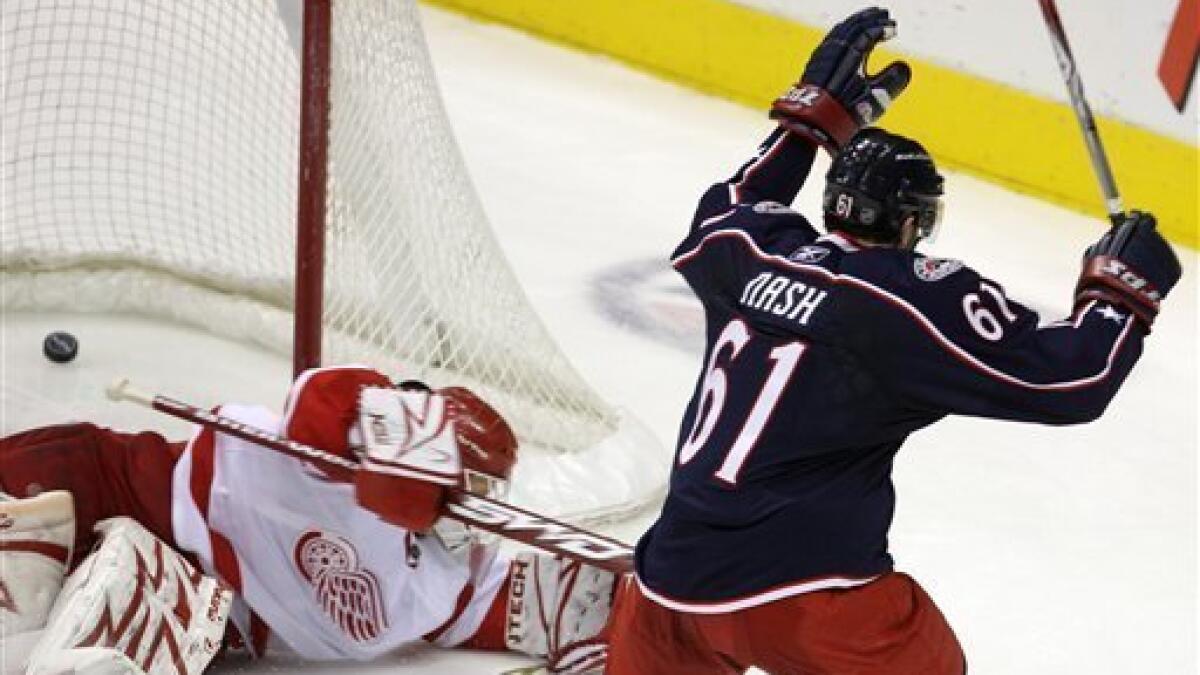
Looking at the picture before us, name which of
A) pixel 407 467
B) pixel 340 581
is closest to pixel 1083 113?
pixel 407 467

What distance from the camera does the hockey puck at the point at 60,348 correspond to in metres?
3.84

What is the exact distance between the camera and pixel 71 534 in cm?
284

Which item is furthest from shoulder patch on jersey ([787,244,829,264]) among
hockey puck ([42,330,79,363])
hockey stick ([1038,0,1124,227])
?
hockey puck ([42,330,79,363])

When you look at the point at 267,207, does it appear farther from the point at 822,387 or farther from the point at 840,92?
the point at 822,387

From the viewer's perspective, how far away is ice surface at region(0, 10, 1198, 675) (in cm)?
332

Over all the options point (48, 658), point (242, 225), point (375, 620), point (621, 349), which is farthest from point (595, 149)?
point (48, 658)

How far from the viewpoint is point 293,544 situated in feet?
9.45

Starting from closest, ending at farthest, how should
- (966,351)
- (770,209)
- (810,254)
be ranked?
1. (966,351)
2. (810,254)
3. (770,209)

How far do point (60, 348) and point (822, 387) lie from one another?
195cm

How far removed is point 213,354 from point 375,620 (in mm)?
1191

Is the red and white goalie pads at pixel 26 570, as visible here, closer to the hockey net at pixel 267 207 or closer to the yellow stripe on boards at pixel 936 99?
the hockey net at pixel 267 207

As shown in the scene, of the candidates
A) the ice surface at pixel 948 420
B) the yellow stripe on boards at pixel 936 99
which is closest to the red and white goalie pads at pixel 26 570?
the ice surface at pixel 948 420

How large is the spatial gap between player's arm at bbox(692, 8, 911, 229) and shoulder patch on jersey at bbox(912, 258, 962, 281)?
308 millimetres

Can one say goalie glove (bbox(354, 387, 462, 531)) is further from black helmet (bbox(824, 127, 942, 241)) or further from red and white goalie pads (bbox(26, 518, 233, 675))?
black helmet (bbox(824, 127, 942, 241))
